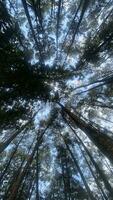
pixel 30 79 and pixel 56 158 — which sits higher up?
pixel 30 79

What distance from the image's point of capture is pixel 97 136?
783cm

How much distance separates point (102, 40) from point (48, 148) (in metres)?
3.97

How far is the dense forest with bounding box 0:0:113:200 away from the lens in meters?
8.23

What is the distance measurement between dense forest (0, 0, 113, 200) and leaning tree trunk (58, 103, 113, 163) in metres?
0.04

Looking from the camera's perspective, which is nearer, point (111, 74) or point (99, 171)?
point (99, 171)

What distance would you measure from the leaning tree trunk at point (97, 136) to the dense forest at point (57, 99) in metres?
0.04

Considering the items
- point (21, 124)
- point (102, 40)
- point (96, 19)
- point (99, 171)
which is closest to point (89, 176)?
point (99, 171)

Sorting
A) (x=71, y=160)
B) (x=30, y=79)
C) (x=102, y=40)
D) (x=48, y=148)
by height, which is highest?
(x=102, y=40)

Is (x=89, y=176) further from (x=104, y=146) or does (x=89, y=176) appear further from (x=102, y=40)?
(x=102, y=40)

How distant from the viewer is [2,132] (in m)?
8.68

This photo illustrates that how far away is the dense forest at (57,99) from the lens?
823 cm

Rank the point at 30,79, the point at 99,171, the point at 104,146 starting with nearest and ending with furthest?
the point at 104,146
the point at 30,79
the point at 99,171

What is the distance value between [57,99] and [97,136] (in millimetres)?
2340

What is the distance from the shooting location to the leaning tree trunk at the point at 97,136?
711 cm
